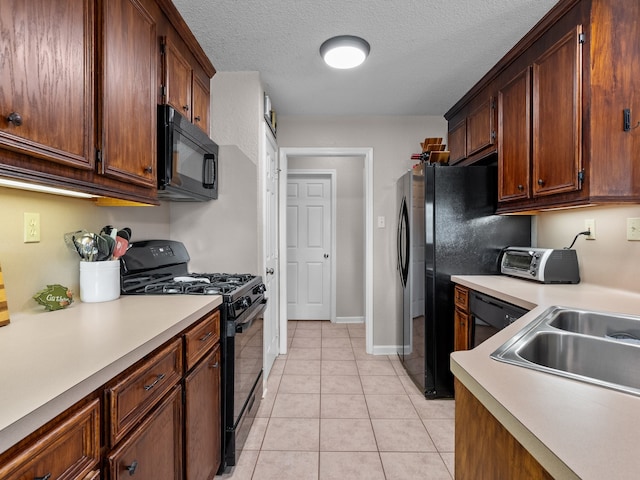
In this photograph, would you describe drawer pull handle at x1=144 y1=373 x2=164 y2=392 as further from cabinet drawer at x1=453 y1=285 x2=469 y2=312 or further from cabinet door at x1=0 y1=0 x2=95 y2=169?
cabinet drawer at x1=453 y1=285 x2=469 y2=312

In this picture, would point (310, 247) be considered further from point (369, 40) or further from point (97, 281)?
point (97, 281)

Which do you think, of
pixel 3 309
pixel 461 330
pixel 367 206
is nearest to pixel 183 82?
pixel 3 309

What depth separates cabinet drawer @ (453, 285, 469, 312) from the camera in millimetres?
2287

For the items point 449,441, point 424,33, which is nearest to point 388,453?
point 449,441

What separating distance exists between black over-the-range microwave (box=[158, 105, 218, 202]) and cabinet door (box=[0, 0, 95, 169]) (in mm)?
481

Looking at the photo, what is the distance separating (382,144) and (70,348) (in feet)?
9.97

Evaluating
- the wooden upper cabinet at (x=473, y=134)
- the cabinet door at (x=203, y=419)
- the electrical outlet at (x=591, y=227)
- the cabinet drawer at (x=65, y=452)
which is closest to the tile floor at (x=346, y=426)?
the cabinet door at (x=203, y=419)

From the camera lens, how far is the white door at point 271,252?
8.93 ft

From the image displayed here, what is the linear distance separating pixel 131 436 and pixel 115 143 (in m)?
1.06

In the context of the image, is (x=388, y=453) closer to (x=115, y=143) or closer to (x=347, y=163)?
(x=115, y=143)

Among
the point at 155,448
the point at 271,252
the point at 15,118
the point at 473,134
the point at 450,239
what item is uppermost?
the point at 473,134

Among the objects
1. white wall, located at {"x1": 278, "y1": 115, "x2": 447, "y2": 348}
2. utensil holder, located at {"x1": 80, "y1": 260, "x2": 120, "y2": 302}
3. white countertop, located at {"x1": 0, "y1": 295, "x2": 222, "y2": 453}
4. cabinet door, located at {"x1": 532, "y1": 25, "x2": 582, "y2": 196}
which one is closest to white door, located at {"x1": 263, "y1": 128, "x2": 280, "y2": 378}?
white wall, located at {"x1": 278, "y1": 115, "x2": 447, "y2": 348}

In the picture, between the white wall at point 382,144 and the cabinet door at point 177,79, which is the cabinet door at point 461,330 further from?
the cabinet door at point 177,79

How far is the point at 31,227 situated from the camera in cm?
134
